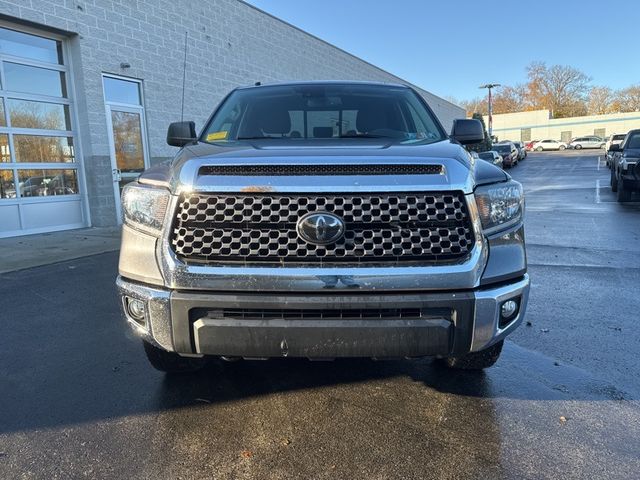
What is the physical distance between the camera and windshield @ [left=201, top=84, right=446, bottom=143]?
355cm

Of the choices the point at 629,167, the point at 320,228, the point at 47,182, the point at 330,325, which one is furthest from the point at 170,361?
the point at 629,167

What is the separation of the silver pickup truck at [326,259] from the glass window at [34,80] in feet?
29.6

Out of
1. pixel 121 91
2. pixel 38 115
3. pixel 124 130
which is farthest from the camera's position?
pixel 124 130

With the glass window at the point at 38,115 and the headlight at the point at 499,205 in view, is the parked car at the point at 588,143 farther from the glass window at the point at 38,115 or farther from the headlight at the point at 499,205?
the headlight at the point at 499,205

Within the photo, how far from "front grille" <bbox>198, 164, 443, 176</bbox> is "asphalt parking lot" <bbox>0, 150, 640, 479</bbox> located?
1354 mm

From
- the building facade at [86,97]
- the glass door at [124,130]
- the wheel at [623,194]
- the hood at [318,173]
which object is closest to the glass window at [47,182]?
the building facade at [86,97]

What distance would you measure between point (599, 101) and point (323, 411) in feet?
322

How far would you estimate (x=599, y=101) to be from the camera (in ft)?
277

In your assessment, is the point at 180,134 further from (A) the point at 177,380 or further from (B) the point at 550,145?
(B) the point at 550,145

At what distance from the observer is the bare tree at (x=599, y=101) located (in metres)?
83.8

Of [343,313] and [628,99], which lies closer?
[343,313]

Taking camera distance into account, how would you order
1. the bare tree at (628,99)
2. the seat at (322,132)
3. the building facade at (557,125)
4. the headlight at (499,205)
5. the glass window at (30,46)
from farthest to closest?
the bare tree at (628,99)
the building facade at (557,125)
the glass window at (30,46)
the seat at (322,132)
the headlight at (499,205)

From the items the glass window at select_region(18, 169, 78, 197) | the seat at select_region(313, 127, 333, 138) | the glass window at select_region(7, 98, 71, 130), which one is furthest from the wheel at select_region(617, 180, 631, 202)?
the glass window at select_region(7, 98, 71, 130)

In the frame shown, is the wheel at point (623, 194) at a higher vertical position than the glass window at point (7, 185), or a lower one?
lower
